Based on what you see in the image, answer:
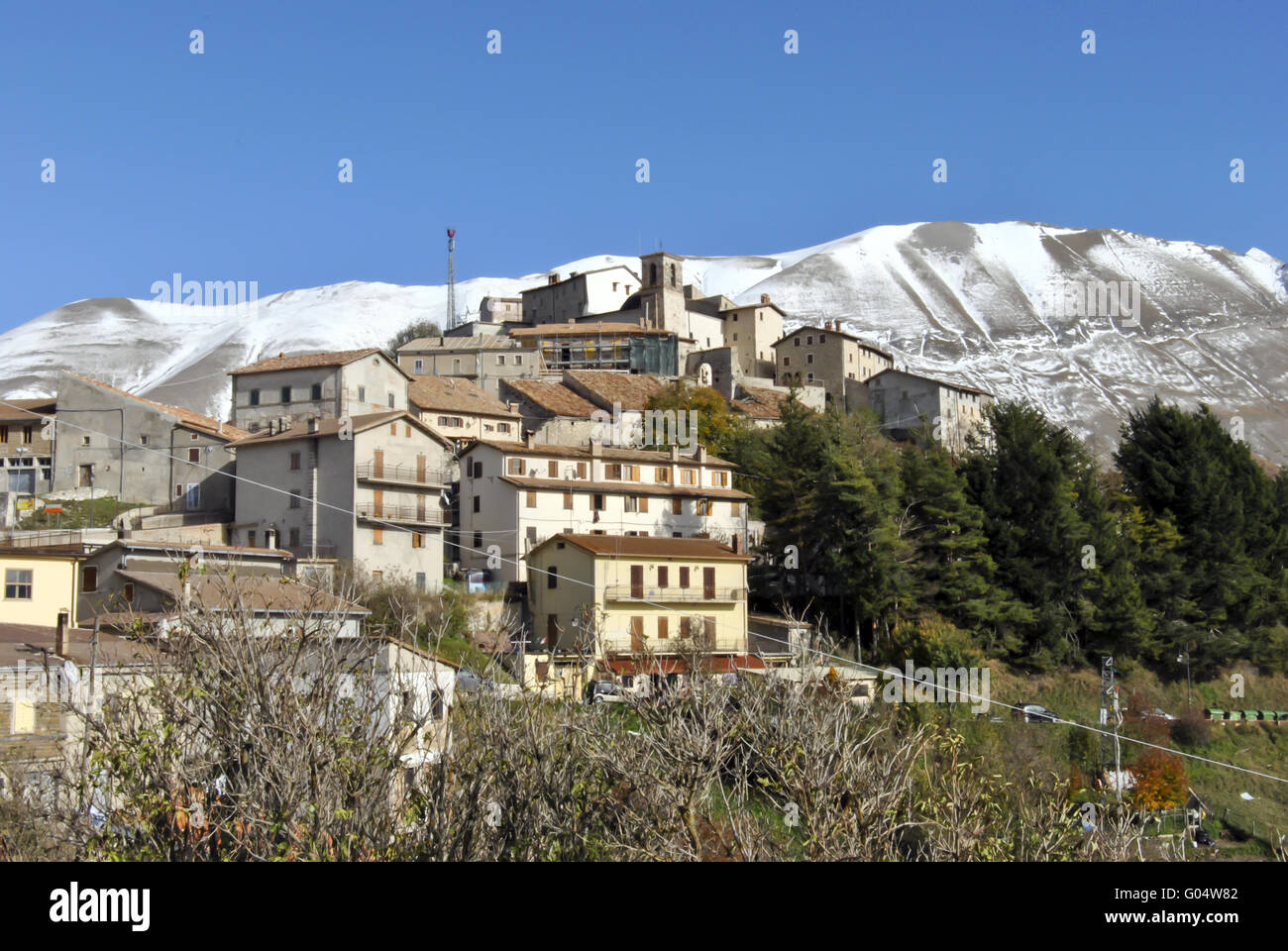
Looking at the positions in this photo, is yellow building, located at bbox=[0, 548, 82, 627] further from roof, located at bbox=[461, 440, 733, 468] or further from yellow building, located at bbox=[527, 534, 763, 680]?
roof, located at bbox=[461, 440, 733, 468]

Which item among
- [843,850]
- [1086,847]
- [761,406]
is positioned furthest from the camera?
[761,406]

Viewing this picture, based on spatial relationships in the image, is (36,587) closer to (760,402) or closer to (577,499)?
(577,499)

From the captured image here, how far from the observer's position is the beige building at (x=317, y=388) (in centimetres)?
5322

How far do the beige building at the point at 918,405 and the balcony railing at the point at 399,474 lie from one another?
40.9 m

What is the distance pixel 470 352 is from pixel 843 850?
6749 cm

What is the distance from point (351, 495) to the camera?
139 ft

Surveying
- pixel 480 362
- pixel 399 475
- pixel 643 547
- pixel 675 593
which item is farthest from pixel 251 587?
pixel 480 362

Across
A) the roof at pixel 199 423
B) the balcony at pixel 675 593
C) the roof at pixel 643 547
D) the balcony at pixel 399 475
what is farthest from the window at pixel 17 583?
the roof at pixel 199 423

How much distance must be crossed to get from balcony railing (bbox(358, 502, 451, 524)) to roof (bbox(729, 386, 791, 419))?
28.8 m

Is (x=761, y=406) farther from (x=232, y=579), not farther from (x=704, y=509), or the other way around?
(x=232, y=579)

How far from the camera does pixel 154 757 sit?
35.8 ft

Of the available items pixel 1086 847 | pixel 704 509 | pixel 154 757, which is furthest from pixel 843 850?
pixel 704 509

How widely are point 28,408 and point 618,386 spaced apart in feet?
96.9

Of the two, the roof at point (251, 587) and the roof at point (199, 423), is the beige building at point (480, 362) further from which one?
the roof at point (251, 587)
